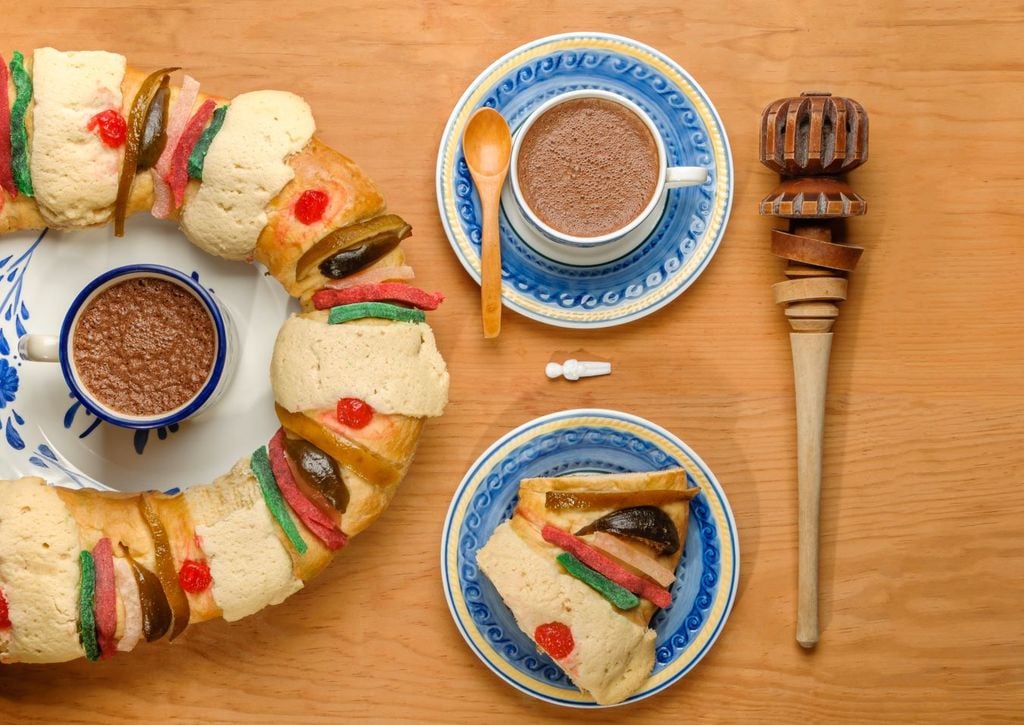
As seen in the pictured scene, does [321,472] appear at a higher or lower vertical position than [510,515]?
higher

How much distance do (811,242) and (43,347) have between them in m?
1.44

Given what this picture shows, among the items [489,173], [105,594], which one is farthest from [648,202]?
[105,594]

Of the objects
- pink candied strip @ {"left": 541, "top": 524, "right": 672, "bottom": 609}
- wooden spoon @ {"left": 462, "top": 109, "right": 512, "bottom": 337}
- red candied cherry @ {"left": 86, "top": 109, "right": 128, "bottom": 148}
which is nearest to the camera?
red candied cherry @ {"left": 86, "top": 109, "right": 128, "bottom": 148}

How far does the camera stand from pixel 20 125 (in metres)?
1.63

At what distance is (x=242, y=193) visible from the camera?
1.66 m

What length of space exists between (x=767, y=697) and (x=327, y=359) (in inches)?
45.8

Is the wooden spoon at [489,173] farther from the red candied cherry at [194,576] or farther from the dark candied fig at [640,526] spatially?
the red candied cherry at [194,576]

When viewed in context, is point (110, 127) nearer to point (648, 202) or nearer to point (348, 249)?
point (348, 249)

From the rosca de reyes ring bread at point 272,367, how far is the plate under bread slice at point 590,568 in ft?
0.92

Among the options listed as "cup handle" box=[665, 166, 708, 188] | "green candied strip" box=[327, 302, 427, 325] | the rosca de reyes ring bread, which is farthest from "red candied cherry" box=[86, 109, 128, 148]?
"cup handle" box=[665, 166, 708, 188]

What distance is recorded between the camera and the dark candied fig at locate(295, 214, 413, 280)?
1.67m

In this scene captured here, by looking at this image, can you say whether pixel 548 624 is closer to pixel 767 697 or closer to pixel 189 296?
pixel 767 697

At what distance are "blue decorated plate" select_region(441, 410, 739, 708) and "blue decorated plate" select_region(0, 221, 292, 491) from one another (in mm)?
452

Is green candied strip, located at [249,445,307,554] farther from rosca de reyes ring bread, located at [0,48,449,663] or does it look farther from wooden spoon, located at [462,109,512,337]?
wooden spoon, located at [462,109,512,337]
